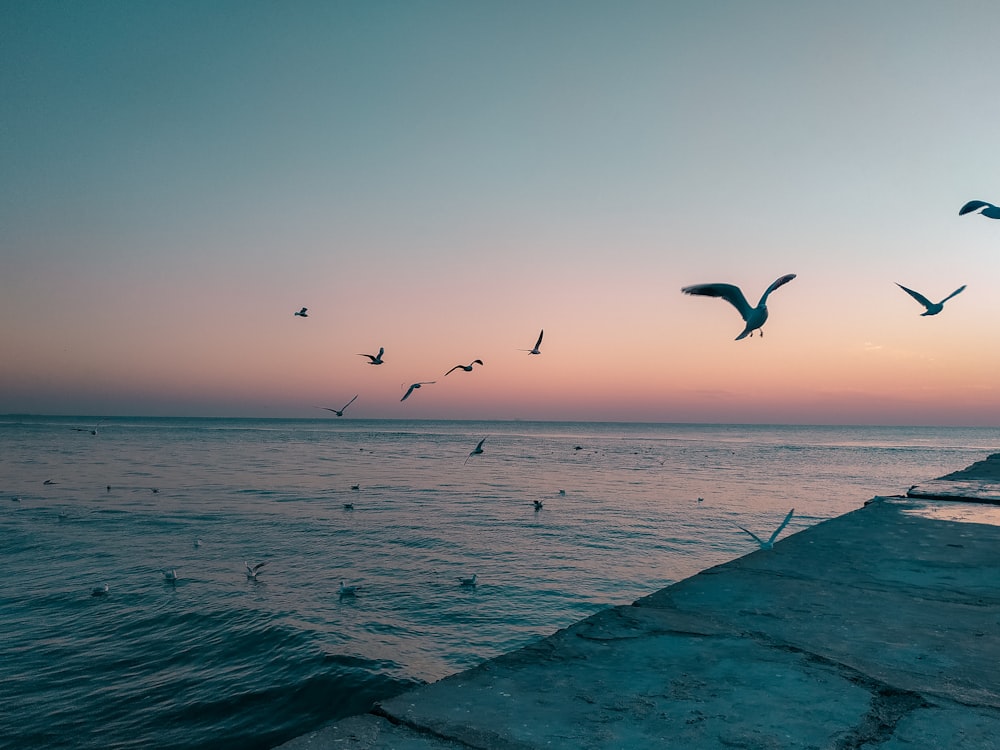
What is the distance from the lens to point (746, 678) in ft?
8.07

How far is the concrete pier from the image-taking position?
6.65 ft

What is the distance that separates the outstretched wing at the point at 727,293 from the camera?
7.26 metres

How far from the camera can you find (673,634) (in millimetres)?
3002

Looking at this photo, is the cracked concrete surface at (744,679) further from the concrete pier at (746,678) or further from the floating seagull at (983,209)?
the floating seagull at (983,209)

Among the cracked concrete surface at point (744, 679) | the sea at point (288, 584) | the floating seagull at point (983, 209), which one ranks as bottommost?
the sea at point (288, 584)

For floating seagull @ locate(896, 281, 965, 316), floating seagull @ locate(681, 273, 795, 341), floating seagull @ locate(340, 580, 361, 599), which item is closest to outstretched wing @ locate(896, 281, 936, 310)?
floating seagull @ locate(896, 281, 965, 316)

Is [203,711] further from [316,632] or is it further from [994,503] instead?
[994,503]

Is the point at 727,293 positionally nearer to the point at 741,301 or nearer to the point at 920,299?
the point at 741,301

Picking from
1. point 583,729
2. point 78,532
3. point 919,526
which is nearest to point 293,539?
point 78,532

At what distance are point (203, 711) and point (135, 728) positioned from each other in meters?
0.51

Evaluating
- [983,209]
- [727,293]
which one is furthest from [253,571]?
[983,209]

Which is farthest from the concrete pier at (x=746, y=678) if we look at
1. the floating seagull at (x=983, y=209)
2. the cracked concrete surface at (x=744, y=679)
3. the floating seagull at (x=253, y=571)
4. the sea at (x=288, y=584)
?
the floating seagull at (x=253, y=571)

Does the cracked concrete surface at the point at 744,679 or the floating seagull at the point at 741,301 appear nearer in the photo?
the cracked concrete surface at the point at 744,679

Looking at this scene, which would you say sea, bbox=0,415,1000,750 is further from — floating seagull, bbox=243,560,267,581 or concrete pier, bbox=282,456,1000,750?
concrete pier, bbox=282,456,1000,750
